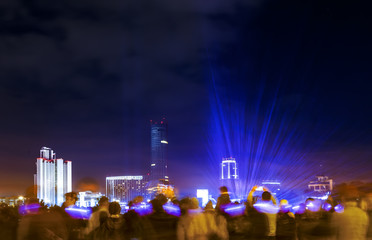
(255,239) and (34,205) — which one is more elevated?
(34,205)

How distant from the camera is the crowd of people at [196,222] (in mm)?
6695

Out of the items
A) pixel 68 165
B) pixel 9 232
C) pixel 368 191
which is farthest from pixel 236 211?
pixel 68 165

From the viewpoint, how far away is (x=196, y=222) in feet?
22.0

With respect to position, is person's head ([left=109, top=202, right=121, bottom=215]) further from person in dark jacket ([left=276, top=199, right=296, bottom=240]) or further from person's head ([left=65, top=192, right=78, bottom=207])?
person in dark jacket ([left=276, top=199, right=296, bottom=240])

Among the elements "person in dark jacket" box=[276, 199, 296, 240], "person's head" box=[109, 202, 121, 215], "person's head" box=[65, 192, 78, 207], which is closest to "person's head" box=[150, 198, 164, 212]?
"person's head" box=[109, 202, 121, 215]

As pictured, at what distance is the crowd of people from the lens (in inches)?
264

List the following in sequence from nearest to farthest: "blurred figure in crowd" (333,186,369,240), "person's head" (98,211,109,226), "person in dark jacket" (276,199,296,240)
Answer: "blurred figure in crowd" (333,186,369,240), "person's head" (98,211,109,226), "person in dark jacket" (276,199,296,240)

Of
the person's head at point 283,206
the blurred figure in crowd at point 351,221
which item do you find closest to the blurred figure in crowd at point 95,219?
the blurred figure in crowd at point 351,221

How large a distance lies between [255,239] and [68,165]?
9868 centimetres

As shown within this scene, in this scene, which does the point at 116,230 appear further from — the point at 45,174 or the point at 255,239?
the point at 45,174

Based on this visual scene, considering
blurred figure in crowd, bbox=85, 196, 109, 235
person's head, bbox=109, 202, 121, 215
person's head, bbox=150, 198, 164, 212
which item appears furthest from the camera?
person's head, bbox=150, 198, 164, 212

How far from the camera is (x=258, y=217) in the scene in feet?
26.4

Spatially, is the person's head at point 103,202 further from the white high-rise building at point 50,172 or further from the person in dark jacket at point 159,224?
the white high-rise building at point 50,172

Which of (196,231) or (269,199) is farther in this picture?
(269,199)
